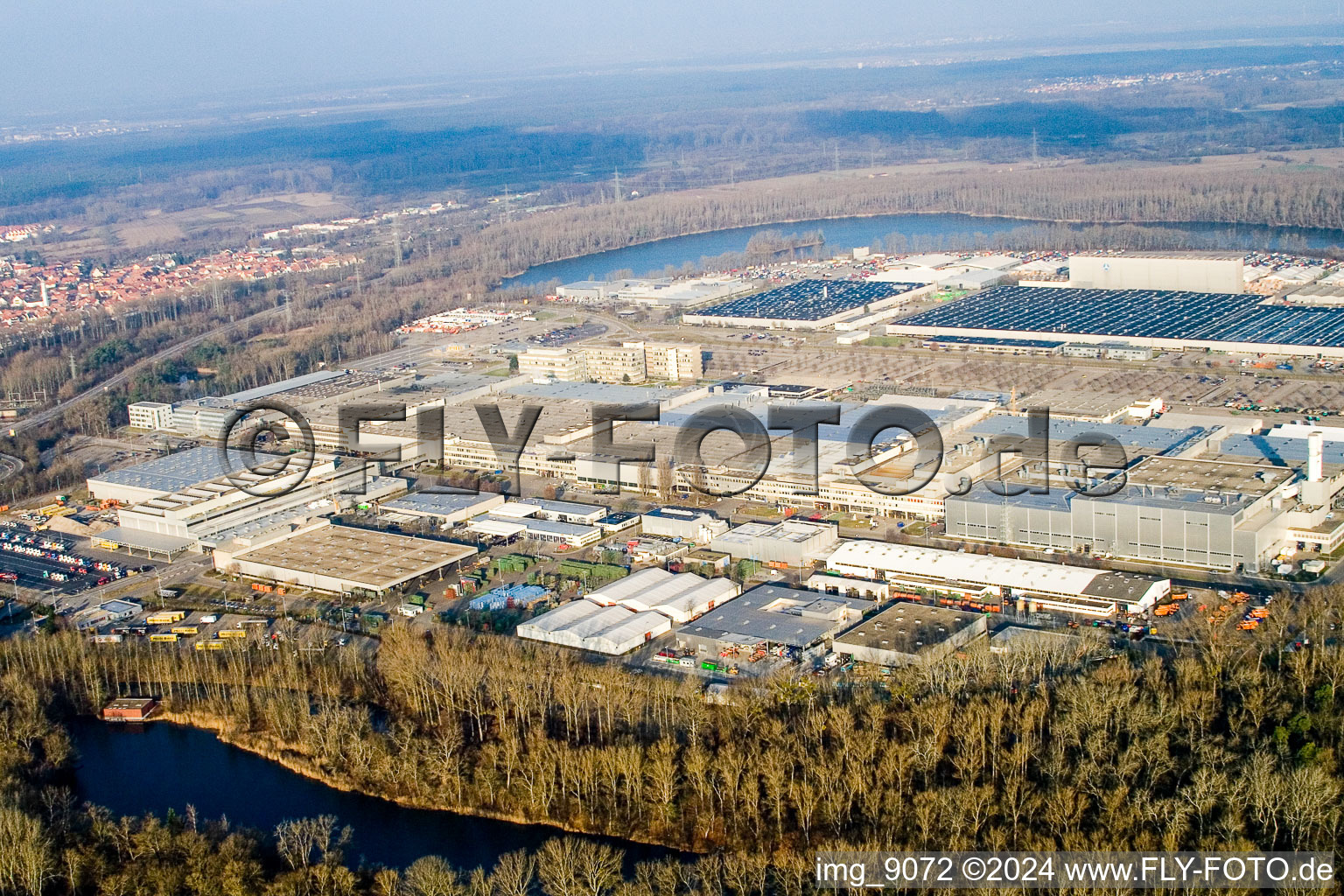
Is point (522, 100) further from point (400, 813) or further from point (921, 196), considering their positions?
point (400, 813)

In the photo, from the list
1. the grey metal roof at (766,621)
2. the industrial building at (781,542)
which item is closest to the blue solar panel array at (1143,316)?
the industrial building at (781,542)

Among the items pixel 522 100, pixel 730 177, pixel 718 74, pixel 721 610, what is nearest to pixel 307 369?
pixel 721 610

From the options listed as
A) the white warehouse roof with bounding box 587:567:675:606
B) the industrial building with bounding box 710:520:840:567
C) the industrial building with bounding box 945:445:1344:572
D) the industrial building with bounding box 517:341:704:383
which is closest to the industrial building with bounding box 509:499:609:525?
the industrial building with bounding box 710:520:840:567

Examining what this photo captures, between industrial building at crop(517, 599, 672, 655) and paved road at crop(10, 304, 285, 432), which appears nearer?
industrial building at crop(517, 599, 672, 655)

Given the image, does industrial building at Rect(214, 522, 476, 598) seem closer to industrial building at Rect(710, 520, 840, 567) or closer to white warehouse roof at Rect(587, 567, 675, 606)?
white warehouse roof at Rect(587, 567, 675, 606)

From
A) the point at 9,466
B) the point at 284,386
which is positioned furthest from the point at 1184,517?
the point at 9,466

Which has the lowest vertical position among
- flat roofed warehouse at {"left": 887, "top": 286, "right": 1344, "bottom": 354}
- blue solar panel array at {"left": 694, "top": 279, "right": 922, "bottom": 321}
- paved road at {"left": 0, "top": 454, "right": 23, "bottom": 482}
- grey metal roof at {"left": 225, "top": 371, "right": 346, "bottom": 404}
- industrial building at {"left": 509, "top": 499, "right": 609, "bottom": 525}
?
industrial building at {"left": 509, "top": 499, "right": 609, "bottom": 525}
